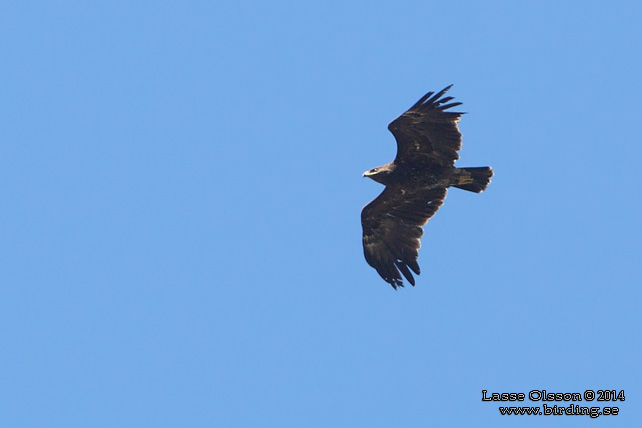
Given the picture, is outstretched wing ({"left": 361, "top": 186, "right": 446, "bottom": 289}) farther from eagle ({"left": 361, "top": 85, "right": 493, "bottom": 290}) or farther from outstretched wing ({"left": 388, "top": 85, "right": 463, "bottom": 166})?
outstretched wing ({"left": 388, "top": 85, "right": 463, "bottom": 166})

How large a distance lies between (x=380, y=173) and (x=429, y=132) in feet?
5.89

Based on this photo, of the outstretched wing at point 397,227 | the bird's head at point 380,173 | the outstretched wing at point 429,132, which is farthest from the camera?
the outstretched wing at point 397,227

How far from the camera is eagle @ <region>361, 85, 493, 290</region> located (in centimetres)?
2325

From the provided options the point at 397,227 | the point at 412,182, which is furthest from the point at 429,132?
the point at 397,227

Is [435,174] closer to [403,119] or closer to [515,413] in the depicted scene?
[403,119]

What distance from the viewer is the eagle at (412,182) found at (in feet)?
76.3

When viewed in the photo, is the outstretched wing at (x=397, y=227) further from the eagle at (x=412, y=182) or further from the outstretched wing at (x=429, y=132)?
the outstretched wing at (x=429, y=132)

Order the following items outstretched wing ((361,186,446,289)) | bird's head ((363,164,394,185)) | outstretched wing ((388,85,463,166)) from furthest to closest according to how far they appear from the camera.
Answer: outstretched wing ((361,186,446,289)) → bird's head ((363,164,394,185)) → outstretched wing ((388,85,463,166))

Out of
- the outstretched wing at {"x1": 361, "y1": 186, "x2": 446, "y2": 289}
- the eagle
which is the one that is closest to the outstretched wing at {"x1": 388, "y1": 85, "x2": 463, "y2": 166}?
the eagle

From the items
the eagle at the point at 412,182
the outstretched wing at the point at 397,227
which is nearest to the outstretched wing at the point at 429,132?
the eagle at the point at 412,182

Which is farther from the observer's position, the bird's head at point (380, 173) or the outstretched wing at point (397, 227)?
the outstretched wing at point (397, 227)

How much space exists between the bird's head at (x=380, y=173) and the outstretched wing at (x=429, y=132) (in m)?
0.63

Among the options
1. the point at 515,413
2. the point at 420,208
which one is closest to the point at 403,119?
the point at 420,208

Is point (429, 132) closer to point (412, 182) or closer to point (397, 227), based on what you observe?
point (412, 182)
